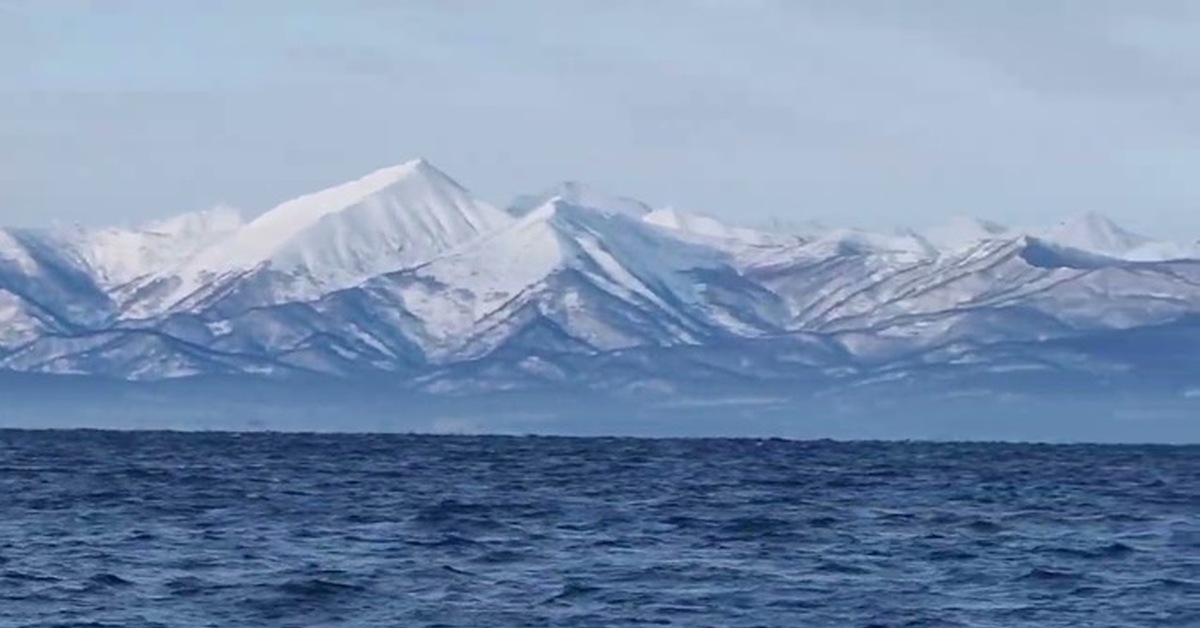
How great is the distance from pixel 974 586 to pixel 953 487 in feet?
129

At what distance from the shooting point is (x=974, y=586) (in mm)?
48875

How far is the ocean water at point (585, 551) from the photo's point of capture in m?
44.3

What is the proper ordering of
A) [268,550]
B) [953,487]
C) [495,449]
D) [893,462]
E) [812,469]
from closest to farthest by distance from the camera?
[268,550]
[953,487]
[812,469]
[893,462]
[495,449]

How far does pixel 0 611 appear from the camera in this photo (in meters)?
Result: 42.8

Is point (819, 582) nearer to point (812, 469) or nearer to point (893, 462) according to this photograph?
point (812, 469)

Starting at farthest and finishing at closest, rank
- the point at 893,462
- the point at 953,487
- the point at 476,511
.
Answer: the point at 893,462 → the point at 953,487 → the point at 476,511

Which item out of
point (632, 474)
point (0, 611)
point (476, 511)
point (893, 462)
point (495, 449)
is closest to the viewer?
point (0, 611)

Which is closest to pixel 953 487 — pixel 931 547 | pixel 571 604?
pixel 931 547

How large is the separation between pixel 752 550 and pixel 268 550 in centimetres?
939

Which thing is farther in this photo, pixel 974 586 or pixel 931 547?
pixel 931 547

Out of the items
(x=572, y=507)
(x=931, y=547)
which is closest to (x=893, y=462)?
(x=572, y=507)

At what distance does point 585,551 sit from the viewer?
5503 centimetres

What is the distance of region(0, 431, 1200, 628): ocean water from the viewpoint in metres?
44.3

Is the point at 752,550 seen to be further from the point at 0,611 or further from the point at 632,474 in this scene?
the point at 632,474
